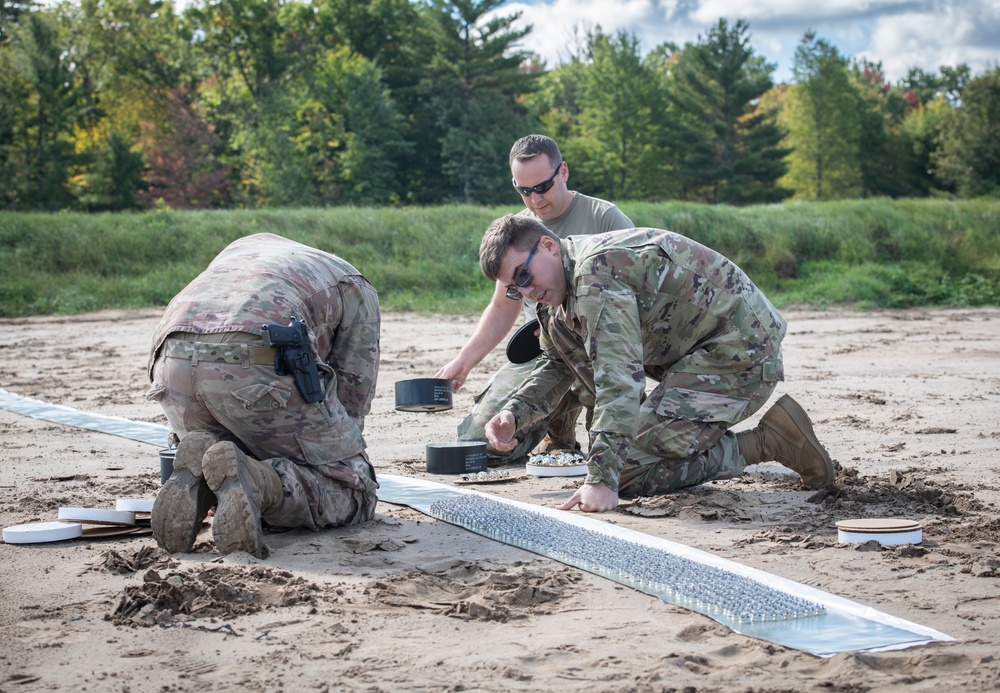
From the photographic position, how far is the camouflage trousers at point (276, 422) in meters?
4.13

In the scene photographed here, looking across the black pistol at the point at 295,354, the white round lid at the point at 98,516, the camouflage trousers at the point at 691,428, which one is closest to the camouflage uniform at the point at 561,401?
the camouflage trousers at the point at 691,428

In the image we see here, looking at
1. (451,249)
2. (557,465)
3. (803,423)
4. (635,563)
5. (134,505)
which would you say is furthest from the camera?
(451,249)

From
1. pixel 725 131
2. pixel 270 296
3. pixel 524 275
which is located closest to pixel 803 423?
pixel 524 275

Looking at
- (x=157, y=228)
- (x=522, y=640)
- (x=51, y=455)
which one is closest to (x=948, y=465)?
(x=522, y=640)

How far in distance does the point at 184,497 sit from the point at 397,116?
41.8 metres

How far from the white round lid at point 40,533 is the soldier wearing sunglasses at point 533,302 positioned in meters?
2.16

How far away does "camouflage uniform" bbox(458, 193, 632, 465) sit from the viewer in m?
6.13

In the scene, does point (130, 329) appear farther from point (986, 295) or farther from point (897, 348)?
point (986, 295)

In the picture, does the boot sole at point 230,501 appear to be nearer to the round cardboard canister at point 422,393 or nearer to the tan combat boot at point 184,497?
the tan combat boot at point 184,497

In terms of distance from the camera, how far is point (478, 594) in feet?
11.7

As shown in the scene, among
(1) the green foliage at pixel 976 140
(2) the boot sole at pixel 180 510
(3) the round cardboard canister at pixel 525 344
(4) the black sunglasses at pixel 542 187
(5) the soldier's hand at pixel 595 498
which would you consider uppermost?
(1) the green foliage at pixel 976 140

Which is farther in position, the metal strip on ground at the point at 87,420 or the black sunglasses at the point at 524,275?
the metal strip on ground at the point at 87,420

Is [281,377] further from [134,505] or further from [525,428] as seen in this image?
[525,428]

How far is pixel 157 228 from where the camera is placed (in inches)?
776
